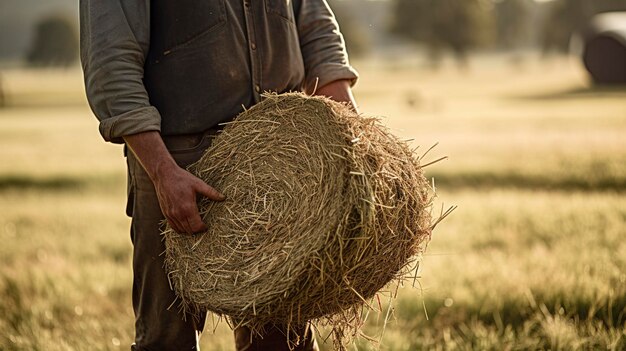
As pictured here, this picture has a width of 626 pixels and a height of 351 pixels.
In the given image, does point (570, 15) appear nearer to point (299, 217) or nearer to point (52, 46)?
point (52, 46)

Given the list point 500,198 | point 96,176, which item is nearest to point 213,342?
point 500,198

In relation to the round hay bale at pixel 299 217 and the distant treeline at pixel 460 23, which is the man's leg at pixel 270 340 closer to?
the round hay bale at pixel 299 217

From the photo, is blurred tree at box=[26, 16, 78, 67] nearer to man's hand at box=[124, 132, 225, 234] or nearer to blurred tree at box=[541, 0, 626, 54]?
blurred tree at box=[541, 0, 626, 54]

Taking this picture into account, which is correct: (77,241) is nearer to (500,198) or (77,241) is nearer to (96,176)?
(500,198)

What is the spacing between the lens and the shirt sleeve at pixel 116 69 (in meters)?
2.69

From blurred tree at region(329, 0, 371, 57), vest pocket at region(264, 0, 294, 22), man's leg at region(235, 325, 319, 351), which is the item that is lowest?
blurred tree at region(329, 0, 371, 57)

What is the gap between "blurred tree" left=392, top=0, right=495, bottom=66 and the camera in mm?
75562

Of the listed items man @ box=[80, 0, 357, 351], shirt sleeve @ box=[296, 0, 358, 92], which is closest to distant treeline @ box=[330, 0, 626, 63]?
shirt sleeve @ box=[296, 0, 358, 92]

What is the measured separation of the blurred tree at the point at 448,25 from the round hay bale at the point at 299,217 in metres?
74.3

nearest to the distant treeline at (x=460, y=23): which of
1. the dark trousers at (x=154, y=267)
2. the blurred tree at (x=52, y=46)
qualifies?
the blurred tree at (x=52, y=46)

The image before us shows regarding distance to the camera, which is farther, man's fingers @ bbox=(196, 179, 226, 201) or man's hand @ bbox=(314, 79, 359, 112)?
man's hand @ bbox=(314, 79, 359, 112)

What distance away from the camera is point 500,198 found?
8.69 metres

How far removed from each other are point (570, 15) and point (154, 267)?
3490 inches

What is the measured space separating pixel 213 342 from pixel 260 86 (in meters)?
1.76
